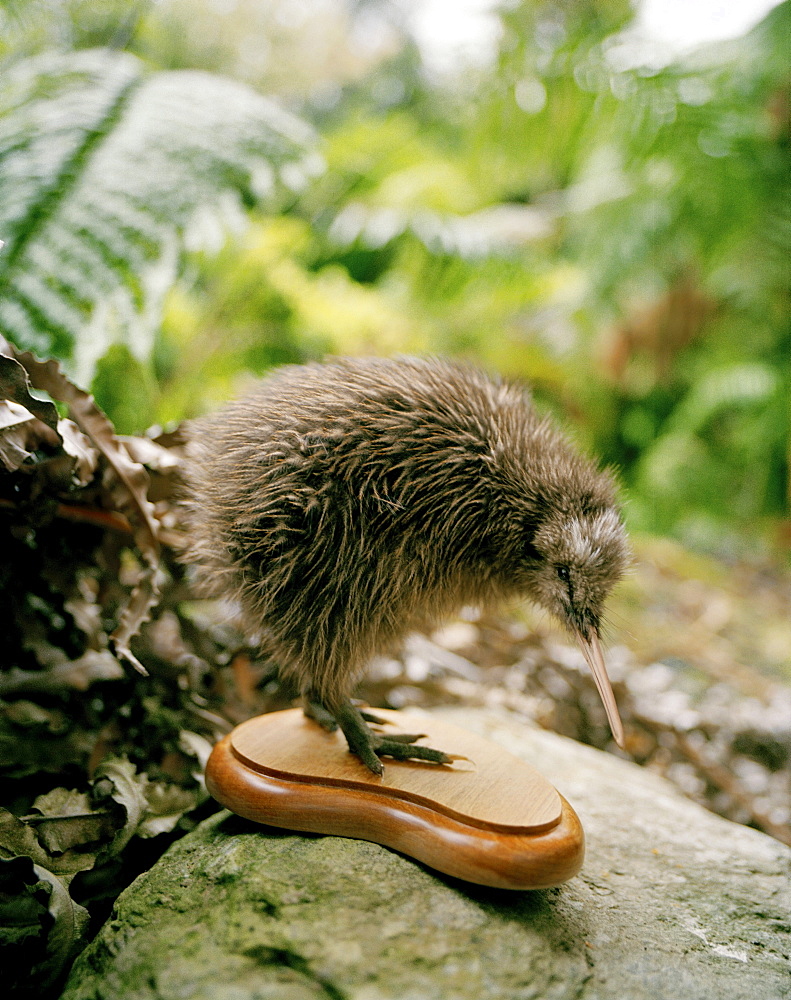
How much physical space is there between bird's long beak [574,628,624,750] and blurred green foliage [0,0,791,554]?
149cm

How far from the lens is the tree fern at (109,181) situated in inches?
65.6

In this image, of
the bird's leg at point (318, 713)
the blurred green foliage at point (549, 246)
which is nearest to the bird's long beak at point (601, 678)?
the bird's leg at point (318, 713)

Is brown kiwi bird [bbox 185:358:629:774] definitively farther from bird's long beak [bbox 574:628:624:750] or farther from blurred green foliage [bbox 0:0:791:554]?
blurred green foliage [bbox 0:0:791:554]

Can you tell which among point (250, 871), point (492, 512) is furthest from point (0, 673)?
point (492, 512)

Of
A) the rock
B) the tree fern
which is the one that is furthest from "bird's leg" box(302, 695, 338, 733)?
the tree fern

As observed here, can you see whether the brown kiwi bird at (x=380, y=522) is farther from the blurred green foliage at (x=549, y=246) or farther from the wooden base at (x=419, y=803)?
the blurred green foliage at (x=549, y=246)

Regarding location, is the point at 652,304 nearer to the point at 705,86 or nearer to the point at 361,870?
the point at 705,86

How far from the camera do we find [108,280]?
69.1 inches

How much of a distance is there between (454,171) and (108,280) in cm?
292

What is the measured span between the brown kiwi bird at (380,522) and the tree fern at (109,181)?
0.66 meters

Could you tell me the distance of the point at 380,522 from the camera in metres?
1.21

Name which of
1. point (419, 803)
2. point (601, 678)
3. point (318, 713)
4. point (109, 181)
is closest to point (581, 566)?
point (601, 678)

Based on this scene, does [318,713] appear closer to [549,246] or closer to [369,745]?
[369,745]

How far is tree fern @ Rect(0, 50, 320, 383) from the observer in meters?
1.67
